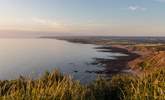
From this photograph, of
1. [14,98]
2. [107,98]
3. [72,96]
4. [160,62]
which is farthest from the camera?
[160,62]

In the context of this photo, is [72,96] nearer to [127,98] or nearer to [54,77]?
[127,98]

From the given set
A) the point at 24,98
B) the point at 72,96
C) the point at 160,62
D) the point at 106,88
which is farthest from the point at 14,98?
the point at 160,62

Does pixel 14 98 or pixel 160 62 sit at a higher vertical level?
pixel 14 98

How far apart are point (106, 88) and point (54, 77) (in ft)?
9.92

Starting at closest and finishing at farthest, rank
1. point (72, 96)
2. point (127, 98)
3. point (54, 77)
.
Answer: point (72, 96) < point (127, 98) < point (54, 77)

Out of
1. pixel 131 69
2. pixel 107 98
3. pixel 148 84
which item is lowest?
pixel 131 69

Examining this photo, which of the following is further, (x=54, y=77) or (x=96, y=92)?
(x=54, y=77)

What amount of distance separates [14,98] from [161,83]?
4.83 metres

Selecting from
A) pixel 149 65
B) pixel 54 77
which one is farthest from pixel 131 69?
pixel 54 77

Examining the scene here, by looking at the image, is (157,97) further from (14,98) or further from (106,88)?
(14,98)

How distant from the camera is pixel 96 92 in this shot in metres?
11.7

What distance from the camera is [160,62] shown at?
216 ft

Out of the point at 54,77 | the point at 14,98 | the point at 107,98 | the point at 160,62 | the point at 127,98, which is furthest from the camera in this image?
the point at 160,62

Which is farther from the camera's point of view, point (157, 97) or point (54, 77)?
point (54, 77)
